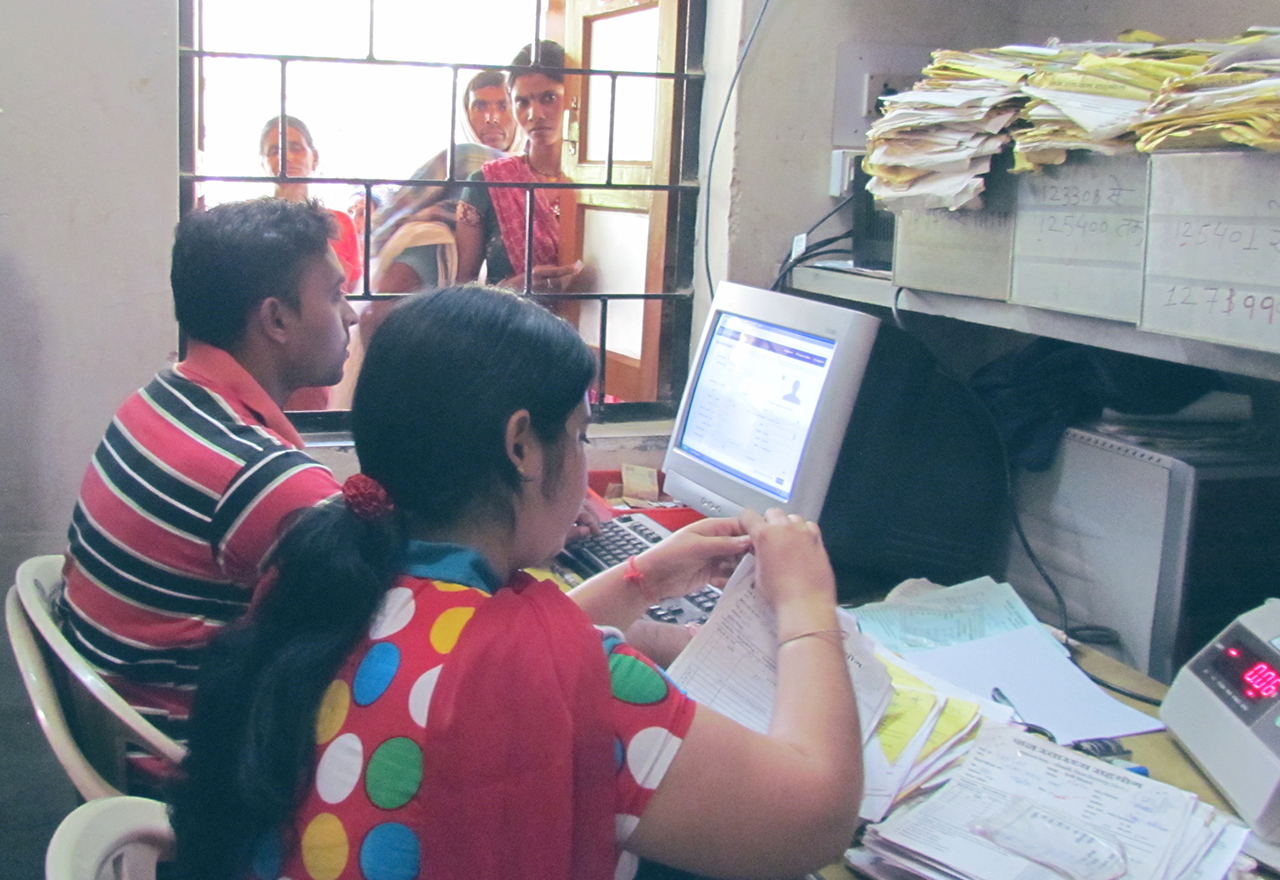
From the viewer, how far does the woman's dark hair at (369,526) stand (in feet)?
2.85

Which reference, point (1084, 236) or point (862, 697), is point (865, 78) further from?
point (862, 697)

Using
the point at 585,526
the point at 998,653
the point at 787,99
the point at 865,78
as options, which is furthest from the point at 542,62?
the point at 998,653

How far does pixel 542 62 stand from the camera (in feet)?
7.13

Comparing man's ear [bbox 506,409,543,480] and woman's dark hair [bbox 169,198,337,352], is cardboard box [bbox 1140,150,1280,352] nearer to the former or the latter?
man's ear [bbox 506,409,543,480]

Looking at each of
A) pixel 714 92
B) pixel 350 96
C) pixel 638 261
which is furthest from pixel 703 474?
pixel 350 96

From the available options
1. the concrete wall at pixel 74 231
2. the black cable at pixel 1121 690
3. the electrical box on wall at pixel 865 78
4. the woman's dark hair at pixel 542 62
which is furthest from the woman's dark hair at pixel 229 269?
the black cable at pixel 1121 690

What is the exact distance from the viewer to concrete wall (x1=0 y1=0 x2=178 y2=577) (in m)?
1.81

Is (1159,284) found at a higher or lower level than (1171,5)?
lower

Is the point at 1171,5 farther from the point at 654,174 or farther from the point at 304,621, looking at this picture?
Result: the point at 304,621

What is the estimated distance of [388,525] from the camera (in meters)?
0.93

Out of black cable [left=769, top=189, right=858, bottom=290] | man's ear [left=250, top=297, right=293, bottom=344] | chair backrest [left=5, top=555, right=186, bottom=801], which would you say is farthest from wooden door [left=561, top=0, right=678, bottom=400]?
chair backrest [left=5, top=555, right=186, bottom=801]

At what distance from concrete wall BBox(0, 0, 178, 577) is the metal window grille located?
0.34ft

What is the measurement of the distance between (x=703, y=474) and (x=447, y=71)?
920 mm

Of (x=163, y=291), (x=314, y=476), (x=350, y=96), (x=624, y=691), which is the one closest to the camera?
(x=624, y=691)
